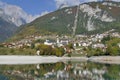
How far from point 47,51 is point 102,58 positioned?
2659cm

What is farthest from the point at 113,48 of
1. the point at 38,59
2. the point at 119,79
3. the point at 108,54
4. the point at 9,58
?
the point at 119,79

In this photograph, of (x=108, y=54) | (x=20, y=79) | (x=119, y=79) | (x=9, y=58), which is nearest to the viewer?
(x=20, y=79)

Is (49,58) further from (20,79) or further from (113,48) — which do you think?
(20,79)

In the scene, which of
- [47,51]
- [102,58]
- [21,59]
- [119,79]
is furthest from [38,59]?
[119,79]

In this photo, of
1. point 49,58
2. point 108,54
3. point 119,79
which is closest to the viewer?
point 119,79

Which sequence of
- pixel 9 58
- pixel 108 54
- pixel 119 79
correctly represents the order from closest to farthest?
pixel 119 79, pixel 9 58, pixel 108 54

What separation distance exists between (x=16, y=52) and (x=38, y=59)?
24232mm

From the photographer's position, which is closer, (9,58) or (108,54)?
(9,58)

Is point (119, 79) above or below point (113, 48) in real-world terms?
below

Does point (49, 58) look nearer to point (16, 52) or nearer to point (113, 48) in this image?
point (16, 52)

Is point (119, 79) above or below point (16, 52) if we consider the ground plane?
below

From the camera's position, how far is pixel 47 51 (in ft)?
543

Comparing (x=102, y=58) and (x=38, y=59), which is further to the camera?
(x=102, y=58)

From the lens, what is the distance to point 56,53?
167250mm
